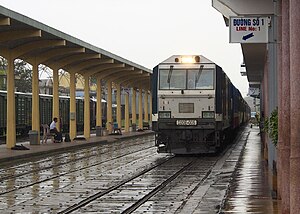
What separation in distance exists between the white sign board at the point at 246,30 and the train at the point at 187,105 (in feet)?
32.7

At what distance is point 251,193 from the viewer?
13.2 metres

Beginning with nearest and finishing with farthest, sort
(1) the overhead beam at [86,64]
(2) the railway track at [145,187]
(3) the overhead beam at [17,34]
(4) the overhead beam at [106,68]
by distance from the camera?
(2) the railway track at [145,187] → (3) the overhead beam at [17,34] → (1) the overhead beam at [86,64] → (4) the overhead beam at [106,68]

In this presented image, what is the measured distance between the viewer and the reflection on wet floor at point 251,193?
11125 mm

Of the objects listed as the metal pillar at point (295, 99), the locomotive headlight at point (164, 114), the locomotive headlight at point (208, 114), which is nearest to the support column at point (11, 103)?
the locomotive headlight at point (164, 114)

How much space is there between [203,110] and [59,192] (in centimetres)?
1050

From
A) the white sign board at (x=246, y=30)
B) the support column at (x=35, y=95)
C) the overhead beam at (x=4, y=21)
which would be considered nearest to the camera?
the white sign board at (x=246, y=30)

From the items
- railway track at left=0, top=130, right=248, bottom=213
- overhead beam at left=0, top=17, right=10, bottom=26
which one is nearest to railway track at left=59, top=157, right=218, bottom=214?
railway track at left=0, top=130, right=248, bottom=213

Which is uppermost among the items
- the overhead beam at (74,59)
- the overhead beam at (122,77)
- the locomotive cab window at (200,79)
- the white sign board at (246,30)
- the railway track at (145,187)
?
the overhead beam at (74,59)

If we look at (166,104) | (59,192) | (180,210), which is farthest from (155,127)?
(180,210)

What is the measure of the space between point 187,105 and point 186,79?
1046mm

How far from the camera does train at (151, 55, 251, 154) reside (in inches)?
917

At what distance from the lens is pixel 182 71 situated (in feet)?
79.2

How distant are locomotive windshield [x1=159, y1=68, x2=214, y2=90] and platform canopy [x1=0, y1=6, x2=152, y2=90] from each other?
4.89 m

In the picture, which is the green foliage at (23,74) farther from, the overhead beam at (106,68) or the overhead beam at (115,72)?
the overhead beam at (106,68)
